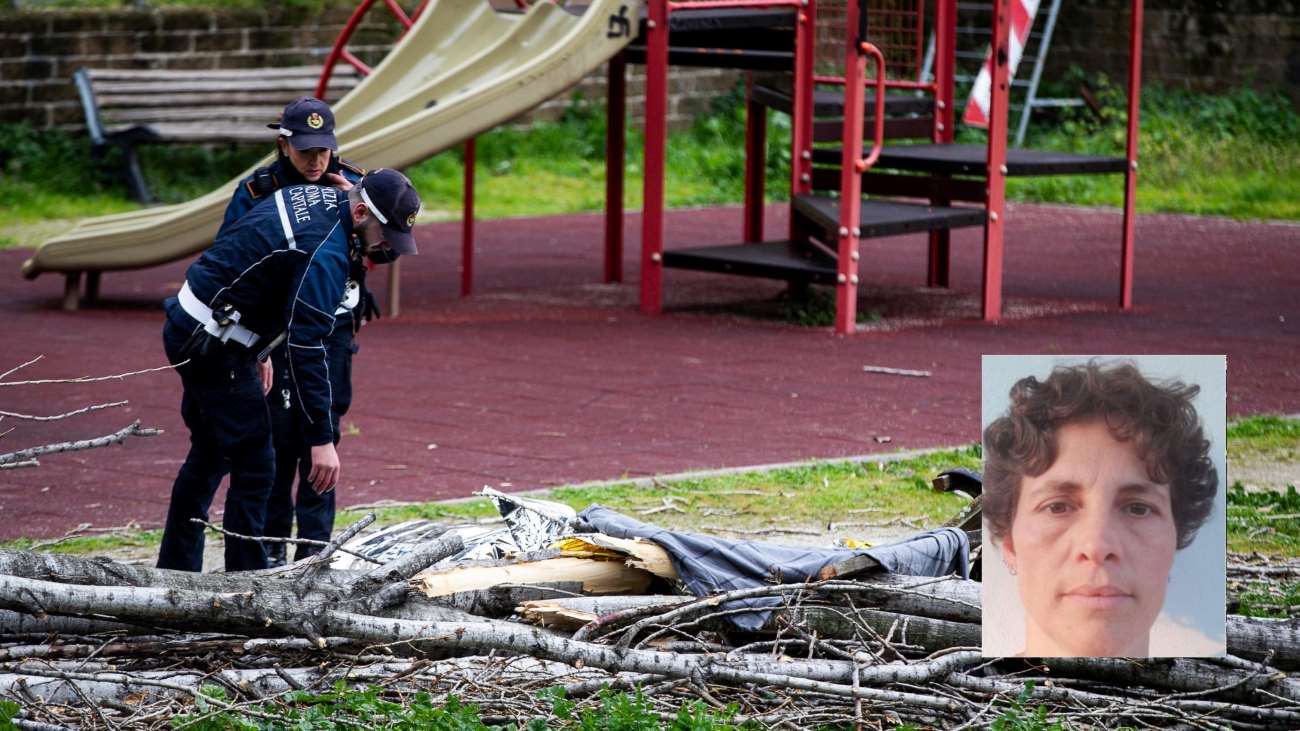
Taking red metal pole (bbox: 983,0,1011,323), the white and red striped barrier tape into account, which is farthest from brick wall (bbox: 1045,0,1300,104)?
red metal pole (bbox: 983,0,1011,323)

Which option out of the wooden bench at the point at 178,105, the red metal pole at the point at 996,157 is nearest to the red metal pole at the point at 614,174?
the red metal pole at the point at 996,157

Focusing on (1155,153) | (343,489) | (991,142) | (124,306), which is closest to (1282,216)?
(1155,153)

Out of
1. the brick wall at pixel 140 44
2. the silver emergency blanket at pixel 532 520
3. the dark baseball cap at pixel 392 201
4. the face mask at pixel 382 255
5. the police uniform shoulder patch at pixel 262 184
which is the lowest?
the silver emergency blanket at pixel 532 520

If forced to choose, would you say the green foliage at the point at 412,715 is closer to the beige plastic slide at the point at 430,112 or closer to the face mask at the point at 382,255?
the face mask at the point at 382,255

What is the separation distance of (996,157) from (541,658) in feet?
26.4

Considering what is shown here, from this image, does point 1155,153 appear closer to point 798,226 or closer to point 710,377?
point 798,226

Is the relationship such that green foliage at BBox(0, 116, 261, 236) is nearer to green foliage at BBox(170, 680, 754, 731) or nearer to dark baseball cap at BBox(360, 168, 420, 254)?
dark baseball cap at BBox(360, 168, 420, 254)

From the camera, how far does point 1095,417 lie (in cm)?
451

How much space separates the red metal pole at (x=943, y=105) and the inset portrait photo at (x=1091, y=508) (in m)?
8.62

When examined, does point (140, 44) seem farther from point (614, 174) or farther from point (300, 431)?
point (300, 431)

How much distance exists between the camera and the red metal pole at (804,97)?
38.9 feet

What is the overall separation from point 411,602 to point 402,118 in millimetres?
7705

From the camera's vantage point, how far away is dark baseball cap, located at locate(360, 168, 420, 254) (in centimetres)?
560

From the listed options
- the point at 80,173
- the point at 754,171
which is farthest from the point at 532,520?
the point at 80,173
